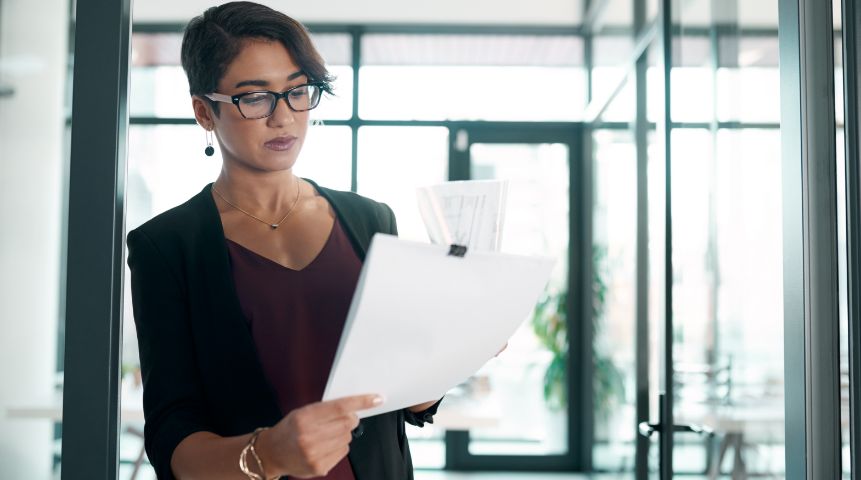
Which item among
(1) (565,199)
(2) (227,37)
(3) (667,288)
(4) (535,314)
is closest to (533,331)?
(4) (535,314)

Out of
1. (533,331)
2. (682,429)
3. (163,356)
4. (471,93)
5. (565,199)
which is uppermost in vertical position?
(471,93)

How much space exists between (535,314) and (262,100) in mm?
3818

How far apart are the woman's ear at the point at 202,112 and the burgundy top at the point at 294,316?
16 centimetres

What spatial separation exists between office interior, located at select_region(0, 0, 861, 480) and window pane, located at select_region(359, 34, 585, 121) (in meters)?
0.01

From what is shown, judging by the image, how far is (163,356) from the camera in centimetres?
88

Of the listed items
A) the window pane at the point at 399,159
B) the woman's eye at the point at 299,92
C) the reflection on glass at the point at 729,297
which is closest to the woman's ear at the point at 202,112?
the woman's eye at the point at 299,92

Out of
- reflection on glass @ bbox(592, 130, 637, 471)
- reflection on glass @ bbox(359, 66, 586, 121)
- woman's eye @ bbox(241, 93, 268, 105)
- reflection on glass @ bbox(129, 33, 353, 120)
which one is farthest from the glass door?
woman's eye @ bbox(241, 93, 268, 105)

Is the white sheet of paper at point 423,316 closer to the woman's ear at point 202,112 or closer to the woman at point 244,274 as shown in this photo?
the woman at point 244,274

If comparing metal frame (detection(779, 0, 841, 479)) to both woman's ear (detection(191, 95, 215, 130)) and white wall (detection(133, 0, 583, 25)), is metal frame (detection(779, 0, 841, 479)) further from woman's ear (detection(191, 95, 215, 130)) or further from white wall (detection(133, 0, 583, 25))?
white wall (detection(133, 0, 583, 25))

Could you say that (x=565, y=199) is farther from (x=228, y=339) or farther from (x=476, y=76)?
(x=228, y=339)

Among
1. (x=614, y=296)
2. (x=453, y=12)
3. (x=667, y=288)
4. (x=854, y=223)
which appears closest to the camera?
(x=854, y=223)

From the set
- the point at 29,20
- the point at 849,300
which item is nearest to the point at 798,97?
the point at 849,300

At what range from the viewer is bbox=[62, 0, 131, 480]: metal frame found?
940 millimetres

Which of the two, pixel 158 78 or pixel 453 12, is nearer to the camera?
pixel 158 78
